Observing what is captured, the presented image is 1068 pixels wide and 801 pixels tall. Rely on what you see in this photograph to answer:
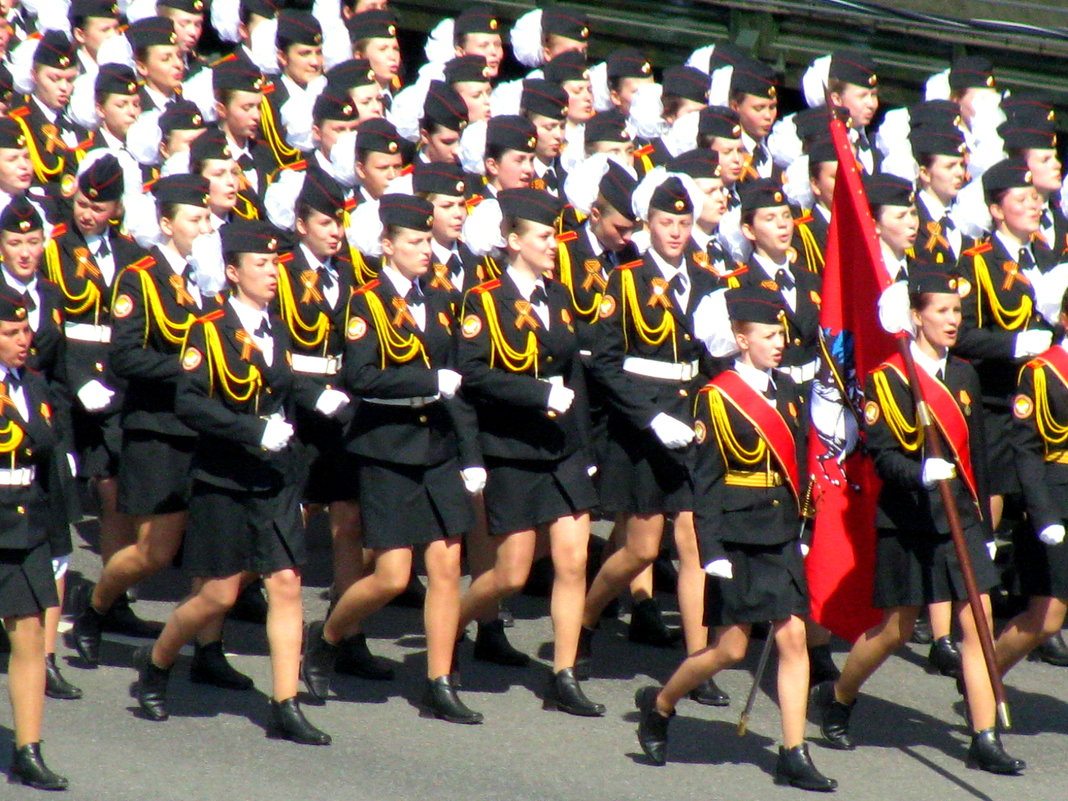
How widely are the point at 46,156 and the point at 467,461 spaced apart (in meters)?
3.03

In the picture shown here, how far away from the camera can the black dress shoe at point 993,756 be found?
773 cm

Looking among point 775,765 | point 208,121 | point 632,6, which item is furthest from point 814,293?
point 632,6

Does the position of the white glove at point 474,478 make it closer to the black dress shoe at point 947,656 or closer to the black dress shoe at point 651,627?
the black dress shoe at point 651,627

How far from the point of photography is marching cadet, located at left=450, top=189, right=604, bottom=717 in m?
8.25

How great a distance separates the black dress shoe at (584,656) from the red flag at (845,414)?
1026mm

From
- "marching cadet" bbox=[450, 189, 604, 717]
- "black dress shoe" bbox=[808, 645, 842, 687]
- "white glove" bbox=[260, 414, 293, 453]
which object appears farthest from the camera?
"black dress shoe" bbox=[808, 645, 842, 687]

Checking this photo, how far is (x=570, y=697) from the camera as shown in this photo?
8188 mm

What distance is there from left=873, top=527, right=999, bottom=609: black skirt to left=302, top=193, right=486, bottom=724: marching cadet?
61.9 inches

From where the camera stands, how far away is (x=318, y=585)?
962cm

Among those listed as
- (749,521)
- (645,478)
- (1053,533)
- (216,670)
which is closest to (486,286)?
(645,478)

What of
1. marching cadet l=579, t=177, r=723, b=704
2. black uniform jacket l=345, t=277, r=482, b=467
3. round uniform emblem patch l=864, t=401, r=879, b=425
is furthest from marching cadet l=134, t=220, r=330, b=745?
round uniform emblem patch l=864, t=401, r=879, b=425

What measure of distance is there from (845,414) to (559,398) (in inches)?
42.7

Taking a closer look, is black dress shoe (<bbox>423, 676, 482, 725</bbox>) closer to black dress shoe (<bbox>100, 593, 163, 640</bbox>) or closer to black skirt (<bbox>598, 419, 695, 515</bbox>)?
black skirt (<bbox>598, 419, 695, 515</bbox>)

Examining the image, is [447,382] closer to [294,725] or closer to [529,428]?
[529,428]
